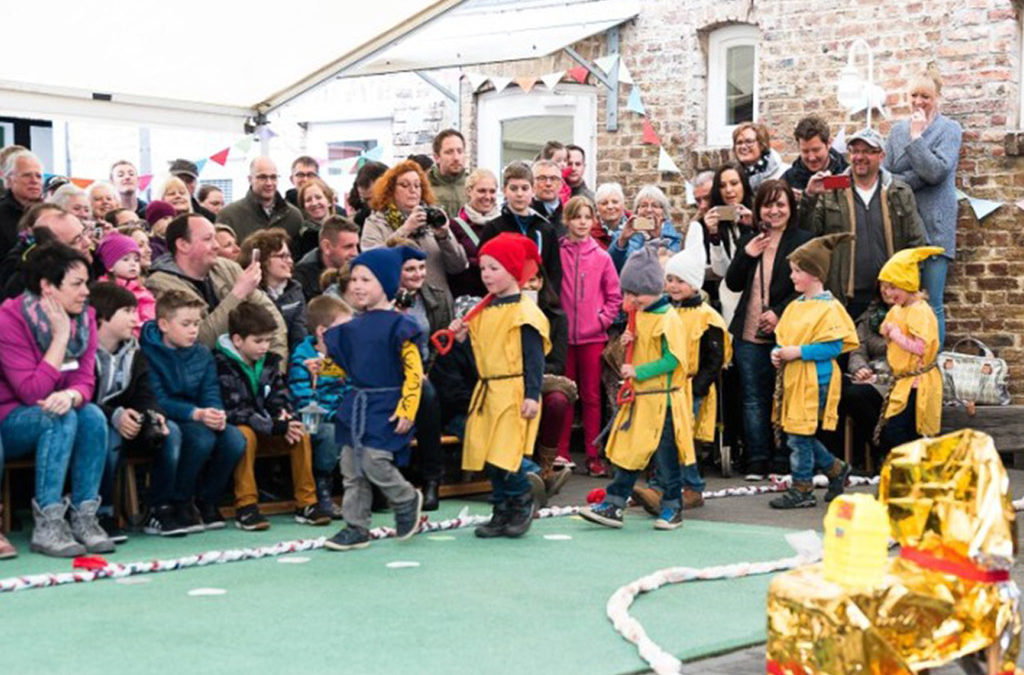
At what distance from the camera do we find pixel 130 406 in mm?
7711

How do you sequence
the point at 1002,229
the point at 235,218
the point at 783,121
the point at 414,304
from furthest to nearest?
the point at 783,121, the point at 1002,229, the point at 235,218, the point at 414,304

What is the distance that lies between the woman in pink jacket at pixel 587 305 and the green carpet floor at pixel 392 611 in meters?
2.65

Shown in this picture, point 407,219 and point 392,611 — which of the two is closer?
point 392,611

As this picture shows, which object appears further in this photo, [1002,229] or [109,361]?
[1002,229]

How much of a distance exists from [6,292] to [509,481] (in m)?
2.61

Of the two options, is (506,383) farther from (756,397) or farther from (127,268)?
(756,397)

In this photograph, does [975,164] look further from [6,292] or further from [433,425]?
[6,292]

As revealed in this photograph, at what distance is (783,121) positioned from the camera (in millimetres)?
12734

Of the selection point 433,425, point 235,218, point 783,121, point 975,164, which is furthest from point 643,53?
point 433,425

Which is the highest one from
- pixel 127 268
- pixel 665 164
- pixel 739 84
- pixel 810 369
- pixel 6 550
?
pixel 739 84

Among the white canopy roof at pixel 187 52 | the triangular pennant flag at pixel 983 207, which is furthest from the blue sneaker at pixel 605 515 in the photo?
the triangular pennant flag at pixel 983 207

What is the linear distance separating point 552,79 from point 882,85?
3.30m

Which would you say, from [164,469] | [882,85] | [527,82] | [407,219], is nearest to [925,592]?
[164,469]

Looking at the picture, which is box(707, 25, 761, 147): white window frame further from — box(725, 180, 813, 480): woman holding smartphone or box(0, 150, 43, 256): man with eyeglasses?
box(0, 150, 43, 256): man with eyeglasses
